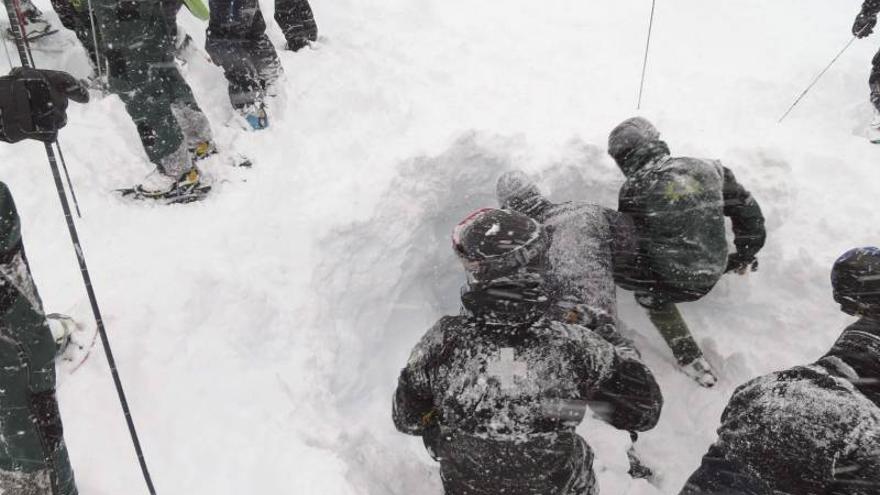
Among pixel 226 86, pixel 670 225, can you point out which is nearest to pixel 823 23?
pixel 670 225

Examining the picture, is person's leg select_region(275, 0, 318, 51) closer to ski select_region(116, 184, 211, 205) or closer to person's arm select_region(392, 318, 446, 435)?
ski select_region(116, 184, 211, 205)

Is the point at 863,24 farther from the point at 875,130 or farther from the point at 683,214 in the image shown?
the point at 683,214

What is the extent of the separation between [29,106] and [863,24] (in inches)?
274

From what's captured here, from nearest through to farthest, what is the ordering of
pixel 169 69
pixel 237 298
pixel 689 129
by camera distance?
pixel 237 298
pixel 169 69
pixel 689 129

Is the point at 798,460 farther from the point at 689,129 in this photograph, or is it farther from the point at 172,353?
the point at 689,129

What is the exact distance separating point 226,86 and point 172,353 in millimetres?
3298

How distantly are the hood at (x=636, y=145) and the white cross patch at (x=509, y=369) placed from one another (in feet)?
7.34

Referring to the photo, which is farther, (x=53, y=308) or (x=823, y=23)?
(x=823, y=23)

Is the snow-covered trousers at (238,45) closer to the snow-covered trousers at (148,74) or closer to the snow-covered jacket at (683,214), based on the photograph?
the snow-covered trousers at (148,74)

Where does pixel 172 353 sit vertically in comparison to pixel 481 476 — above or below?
below

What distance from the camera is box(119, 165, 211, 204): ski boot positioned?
14.6ft

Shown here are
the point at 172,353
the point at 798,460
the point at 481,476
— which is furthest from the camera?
the point at 172,353

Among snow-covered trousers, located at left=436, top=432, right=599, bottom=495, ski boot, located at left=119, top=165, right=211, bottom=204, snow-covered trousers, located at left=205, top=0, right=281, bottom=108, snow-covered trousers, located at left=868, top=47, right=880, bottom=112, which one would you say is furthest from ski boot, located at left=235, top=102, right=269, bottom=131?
snow-covered trousers, located at left=868, top=47, right=880, bottom=112

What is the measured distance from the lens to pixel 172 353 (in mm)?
3350
